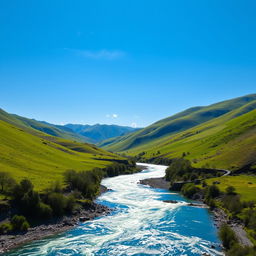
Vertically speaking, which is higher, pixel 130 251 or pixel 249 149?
pixel 249 149

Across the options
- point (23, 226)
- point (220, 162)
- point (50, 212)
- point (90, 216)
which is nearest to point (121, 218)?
point (90, 216)

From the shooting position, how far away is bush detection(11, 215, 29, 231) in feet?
189

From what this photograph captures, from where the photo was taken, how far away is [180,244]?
169ft

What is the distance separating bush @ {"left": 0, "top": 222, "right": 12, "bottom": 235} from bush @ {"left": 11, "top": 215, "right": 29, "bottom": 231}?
0.83 metres

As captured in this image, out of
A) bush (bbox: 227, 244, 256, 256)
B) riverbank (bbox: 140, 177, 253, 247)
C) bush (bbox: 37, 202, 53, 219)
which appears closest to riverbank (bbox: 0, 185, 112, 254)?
bush (bbox: 37, 202, 53, 219)

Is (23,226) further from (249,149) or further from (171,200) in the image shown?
(249,149)

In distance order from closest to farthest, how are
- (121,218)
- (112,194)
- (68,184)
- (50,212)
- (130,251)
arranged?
(130,251) < (50,212) < (121,218) < (68,184) < (112,194)

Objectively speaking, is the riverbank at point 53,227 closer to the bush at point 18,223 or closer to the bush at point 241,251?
the bush at point 18,223

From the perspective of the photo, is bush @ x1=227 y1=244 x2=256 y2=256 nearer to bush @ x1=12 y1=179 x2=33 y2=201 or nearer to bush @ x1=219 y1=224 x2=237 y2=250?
bush @ x1=219 y1=224 x2=237 y2=250

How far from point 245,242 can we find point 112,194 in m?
61.2

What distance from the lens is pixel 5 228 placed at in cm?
5616

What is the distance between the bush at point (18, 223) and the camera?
2266 inches

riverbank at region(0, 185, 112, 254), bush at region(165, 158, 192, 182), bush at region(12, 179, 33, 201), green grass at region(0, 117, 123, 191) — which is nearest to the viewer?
riverbank at region(0, 185, 112, 254)

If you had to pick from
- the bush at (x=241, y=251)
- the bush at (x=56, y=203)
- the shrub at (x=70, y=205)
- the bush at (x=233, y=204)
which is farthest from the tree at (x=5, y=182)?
the bush at (x=233, y=204)
